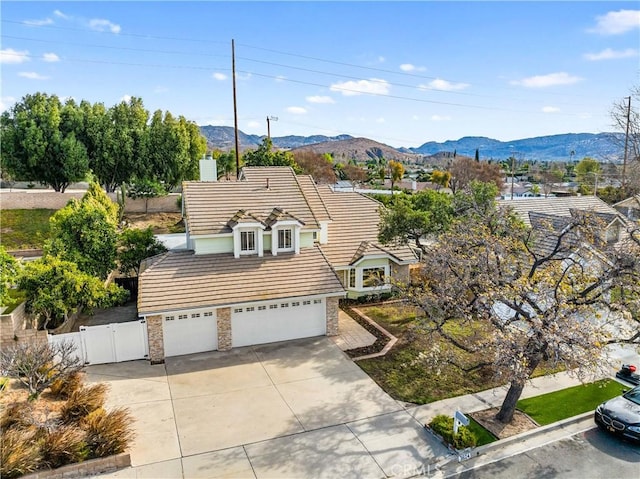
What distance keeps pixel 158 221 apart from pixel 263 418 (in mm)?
31668

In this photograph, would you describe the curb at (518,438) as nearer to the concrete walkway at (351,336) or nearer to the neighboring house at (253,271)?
the concrete walkway at (351,336)

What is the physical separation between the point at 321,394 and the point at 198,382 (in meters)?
4.37

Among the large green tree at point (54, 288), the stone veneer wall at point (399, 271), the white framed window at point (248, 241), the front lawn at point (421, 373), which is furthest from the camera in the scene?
the stone veneer wall at point (399, 271)

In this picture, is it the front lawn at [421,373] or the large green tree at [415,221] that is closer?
the front lawn at [421,373]

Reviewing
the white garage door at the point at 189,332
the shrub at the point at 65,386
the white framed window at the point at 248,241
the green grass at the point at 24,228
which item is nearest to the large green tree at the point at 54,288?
the white garage door at the point at 189,332

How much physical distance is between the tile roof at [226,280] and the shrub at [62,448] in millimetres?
5929

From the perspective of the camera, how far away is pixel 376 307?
23.4 metres

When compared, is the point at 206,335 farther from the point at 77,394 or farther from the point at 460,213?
the point at 460,213

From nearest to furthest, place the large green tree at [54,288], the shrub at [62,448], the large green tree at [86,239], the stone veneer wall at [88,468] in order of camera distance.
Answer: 1. the stone veneer wall at [88,468]
2. the shrub at [62,448]
3. the large green tree at [54,288]
4. the large green tree at [86,239]

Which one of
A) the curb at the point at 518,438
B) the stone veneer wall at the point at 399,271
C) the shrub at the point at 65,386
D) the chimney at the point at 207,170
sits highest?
the chimney at the point at 207,170

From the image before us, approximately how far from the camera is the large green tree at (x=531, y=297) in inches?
457

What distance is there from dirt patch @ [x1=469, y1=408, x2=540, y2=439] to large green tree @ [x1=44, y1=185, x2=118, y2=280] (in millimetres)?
17881

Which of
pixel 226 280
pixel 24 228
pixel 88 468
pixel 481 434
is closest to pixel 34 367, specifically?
pixel 88 468

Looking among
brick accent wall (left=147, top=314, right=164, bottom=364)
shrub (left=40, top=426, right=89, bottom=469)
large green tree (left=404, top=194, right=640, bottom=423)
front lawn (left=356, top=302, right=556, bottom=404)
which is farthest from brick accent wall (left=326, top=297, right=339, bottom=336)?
shrub (left=40, top=426, right=89, bottom=469)
